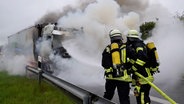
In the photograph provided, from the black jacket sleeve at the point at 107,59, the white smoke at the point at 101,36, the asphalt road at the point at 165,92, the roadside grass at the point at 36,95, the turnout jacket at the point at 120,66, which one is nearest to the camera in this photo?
the turnout jacket at the point at 120,66

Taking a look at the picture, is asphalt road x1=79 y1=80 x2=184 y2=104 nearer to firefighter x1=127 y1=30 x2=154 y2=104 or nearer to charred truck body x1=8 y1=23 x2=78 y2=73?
firefighter x1=127 y1=30 x2=154 y2=104

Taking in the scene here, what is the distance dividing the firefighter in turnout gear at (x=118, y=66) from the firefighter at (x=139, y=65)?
164 mm

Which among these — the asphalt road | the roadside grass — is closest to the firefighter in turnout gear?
the roadside grass

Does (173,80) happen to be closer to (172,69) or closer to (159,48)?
(172,69)

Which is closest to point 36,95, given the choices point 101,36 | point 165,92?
point 165,92

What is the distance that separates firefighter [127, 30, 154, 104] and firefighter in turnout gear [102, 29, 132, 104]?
16 centimetres

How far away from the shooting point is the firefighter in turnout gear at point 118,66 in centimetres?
769

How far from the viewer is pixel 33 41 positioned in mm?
21703

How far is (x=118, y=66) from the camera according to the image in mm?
7660

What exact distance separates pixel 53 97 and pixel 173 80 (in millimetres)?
6984

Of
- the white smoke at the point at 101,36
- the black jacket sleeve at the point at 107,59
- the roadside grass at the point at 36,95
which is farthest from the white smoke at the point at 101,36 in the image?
the black jacket sleeve at the point at 107,59

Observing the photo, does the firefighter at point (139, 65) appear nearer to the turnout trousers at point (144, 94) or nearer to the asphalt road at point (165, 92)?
the turnout trousers at point (144, 94)

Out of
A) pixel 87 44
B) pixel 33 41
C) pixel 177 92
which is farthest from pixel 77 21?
pixel 177 92

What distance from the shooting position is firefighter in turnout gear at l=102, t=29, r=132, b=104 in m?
7.69
